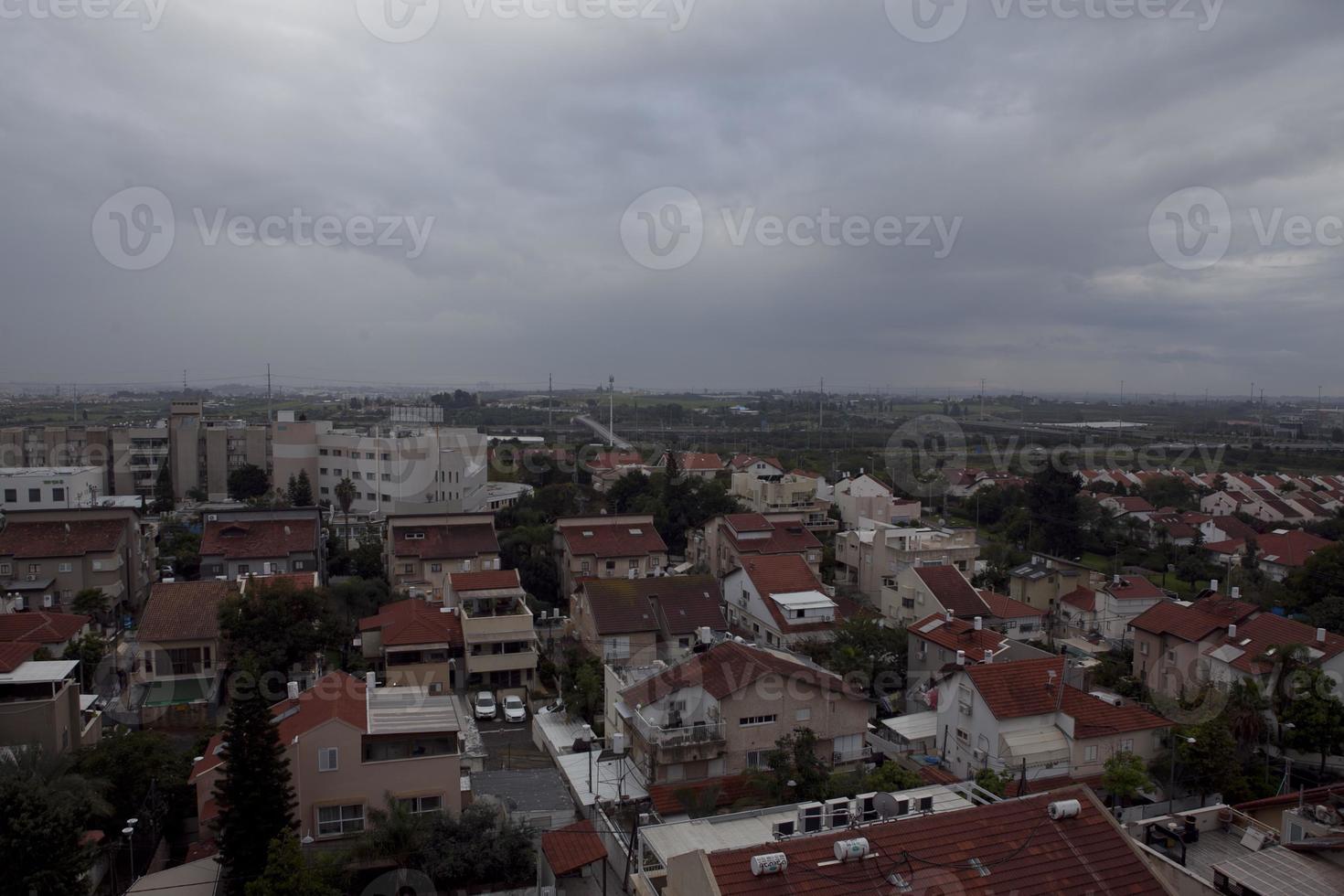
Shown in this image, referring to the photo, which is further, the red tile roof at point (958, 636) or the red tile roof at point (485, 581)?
the red tile roof at point (485, 581)

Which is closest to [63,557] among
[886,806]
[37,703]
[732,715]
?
[37,703]

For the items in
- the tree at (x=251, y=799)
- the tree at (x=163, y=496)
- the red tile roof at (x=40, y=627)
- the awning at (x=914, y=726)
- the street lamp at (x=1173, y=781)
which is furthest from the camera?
the tree at (x=163, y=496)

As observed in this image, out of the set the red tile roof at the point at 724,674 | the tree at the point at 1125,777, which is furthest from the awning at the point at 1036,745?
the red tile roof at the point at 724,674

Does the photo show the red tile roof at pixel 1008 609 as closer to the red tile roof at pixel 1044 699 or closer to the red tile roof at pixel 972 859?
the red tile roof at pixel 1044 699

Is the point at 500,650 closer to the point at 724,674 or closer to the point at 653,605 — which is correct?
the point at 653,605

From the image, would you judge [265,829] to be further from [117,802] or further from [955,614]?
[955,614]

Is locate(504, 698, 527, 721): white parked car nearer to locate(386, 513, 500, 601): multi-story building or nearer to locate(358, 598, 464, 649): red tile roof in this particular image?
locate(358, 598, 464, 649): red tile roof

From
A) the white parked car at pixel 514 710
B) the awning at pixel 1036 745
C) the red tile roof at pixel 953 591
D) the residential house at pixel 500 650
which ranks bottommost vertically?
the white parked car at pixel 514 710

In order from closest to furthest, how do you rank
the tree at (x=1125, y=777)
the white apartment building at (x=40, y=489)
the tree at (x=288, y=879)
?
1. the tree at (x=288, y=879)
2. the tree at (x=1125, y=777)
3. the white apartment building at (x=40, y=489)
